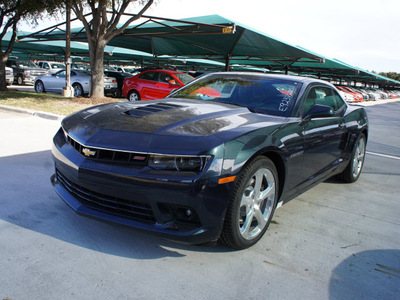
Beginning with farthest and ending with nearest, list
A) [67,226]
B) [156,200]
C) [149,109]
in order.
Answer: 1. [149,109]
2. [67,226]
3. [156,200]

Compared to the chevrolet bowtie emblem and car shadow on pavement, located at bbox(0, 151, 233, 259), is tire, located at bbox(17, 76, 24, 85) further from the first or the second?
the chevrolet bowtie emblem

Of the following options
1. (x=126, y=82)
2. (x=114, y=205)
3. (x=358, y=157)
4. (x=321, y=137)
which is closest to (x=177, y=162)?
(x=114, y=205)

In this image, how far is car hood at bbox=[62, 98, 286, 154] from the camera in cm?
236

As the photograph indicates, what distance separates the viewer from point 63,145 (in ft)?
9.46

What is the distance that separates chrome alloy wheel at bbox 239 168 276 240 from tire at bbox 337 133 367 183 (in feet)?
7.28

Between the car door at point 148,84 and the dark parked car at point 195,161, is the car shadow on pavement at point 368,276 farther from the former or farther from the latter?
the car door at point 148,84

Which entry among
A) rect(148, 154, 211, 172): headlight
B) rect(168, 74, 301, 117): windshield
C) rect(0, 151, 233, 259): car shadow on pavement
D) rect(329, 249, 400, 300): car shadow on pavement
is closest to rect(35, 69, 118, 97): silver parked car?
rect(0, 151, 233, 259): car shadow on pavement

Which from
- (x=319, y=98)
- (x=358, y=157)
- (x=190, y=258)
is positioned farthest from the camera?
(x=358, y=157)

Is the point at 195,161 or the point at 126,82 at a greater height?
the point at 195,161

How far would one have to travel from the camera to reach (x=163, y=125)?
259 centimetres

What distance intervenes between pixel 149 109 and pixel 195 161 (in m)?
1.00

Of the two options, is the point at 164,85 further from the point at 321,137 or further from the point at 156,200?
the point at 156,200

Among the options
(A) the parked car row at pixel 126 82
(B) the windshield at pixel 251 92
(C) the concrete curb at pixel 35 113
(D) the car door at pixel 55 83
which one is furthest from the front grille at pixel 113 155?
(D) the car door at pixel 55 83

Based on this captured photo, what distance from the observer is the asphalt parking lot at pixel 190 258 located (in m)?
2.17
